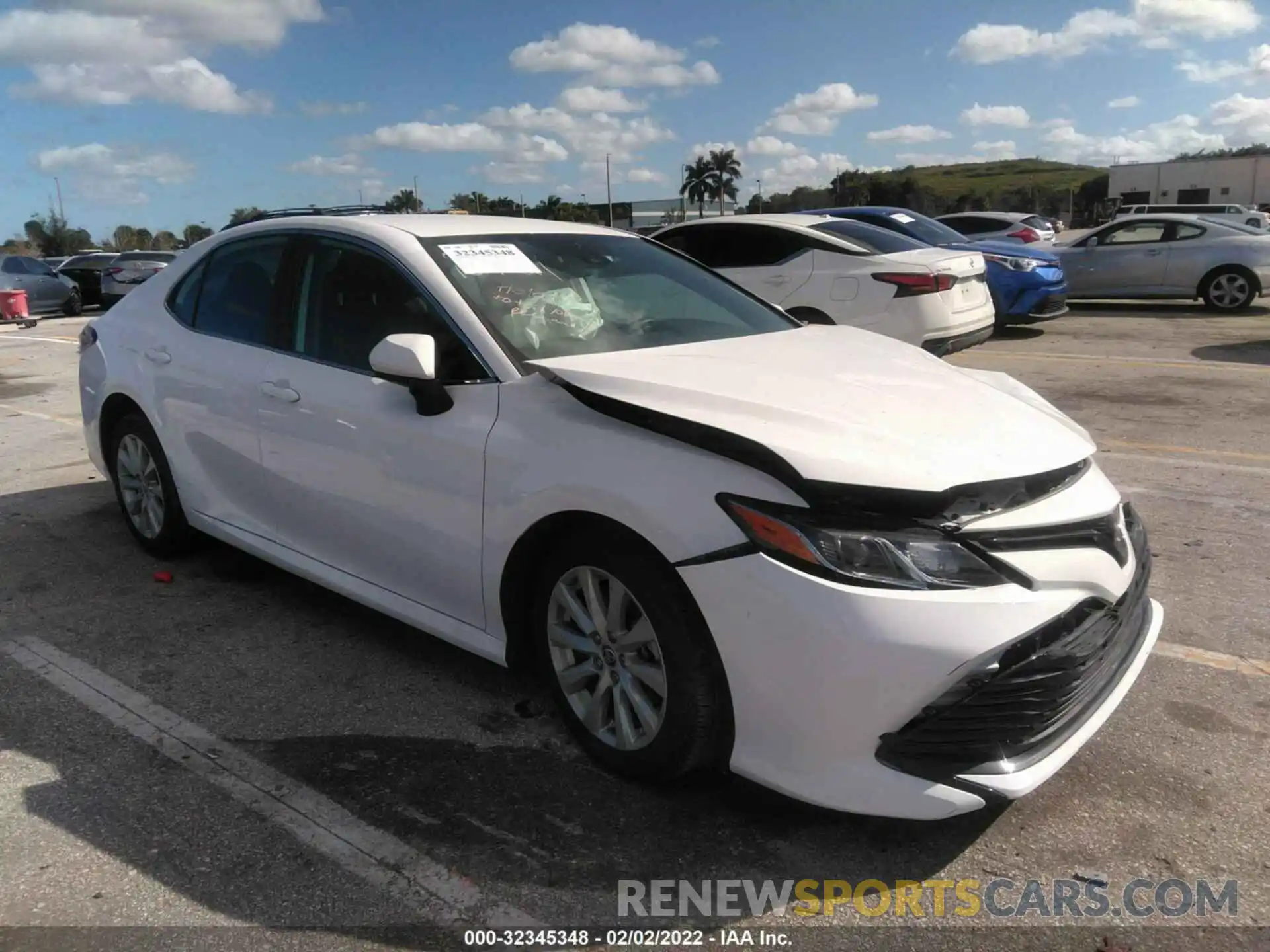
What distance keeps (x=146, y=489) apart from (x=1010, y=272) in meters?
10.1

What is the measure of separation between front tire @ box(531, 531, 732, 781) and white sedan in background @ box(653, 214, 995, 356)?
5.71 metres

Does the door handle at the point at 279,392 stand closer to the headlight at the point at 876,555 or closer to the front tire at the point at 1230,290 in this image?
the headlight at the point at 876,555

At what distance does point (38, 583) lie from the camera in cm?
461

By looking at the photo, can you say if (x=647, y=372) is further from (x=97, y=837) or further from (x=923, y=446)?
(x=97, y=837)

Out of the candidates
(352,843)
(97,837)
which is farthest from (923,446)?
(97,837)

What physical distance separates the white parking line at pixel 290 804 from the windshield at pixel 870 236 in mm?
7065

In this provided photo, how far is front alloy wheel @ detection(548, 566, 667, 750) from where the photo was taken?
8.82ft

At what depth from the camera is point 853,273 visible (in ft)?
27.8

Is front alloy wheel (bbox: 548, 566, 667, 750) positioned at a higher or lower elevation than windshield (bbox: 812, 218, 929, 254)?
lower

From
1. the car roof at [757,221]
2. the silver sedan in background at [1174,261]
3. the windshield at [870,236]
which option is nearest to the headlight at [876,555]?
the windshield at [870,236]

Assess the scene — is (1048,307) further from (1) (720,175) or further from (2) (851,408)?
(1) (720,175)

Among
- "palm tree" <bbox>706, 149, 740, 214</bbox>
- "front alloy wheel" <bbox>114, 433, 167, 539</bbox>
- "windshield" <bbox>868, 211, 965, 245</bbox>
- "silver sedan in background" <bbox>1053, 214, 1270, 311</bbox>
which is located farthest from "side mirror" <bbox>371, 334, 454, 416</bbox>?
"palm tree" <bbox>706, 149, 740, 214</bbox>

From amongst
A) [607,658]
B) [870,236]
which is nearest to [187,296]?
[607,658]

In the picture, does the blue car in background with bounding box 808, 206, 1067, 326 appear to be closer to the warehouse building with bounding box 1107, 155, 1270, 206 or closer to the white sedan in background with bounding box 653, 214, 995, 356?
the white sedan in background with bounding box 653, 214, 995, 356
